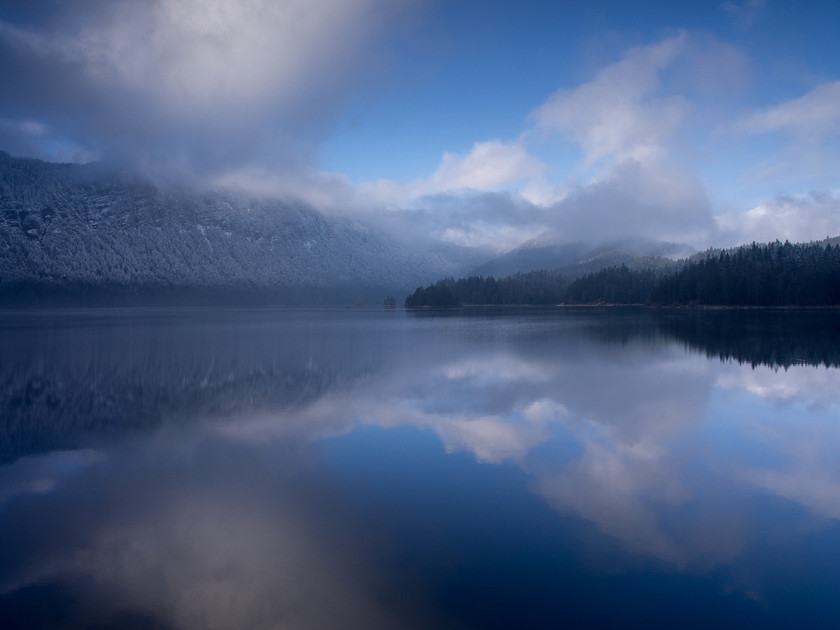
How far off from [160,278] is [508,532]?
218681 millimetres

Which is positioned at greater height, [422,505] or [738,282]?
[738,282]

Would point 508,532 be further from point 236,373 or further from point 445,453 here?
point 236,373

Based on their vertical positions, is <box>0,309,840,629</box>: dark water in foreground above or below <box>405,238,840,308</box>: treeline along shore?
below

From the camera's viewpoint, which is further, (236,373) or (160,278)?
(160,278)

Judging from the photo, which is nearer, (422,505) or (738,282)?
(422,505)

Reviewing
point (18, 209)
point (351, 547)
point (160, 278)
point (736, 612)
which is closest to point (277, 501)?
point (351, 547)

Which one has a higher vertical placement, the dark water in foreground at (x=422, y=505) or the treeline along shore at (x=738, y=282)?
the treeline along shore at (x=738, y=282)

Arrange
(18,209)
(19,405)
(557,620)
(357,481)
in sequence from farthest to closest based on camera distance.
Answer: (18,209)
(19,405)
(357,481)
(557,620)

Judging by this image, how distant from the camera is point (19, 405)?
46.2 feet

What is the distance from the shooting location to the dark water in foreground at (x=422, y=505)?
4.90 metres

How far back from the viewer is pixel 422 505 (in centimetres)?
716

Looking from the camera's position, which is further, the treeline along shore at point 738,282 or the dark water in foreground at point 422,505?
the treeline along shore at point 738,282

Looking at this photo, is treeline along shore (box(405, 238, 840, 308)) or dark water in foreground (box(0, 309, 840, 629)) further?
treeline along shore (box(405, 238, 840, 308))

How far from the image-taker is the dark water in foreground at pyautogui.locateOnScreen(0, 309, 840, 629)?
4902mm
